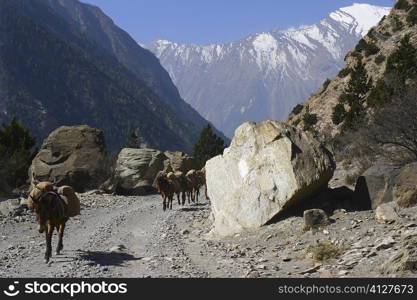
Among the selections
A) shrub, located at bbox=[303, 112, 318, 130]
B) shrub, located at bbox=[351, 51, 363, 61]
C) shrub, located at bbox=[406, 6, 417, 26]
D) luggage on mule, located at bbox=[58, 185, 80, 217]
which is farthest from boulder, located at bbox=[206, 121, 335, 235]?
shrub, located at bbox=[351, 51, 363, 61]

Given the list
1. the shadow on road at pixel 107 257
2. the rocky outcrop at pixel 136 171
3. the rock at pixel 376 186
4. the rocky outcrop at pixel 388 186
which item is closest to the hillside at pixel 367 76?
the rocky outcrop at pixel 136 171

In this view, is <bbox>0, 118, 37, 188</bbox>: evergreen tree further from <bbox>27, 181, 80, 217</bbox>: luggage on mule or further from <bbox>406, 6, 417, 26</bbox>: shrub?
<bbox>406, 6, 417, 26</bbox>: shrub

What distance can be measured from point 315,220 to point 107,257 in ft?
23.8

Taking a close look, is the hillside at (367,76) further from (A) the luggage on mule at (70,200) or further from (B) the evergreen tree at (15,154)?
(B) the evergreen tree at (15,154)

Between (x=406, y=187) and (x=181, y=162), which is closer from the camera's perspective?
(x=406, y=187)

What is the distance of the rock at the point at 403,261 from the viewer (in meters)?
9.96

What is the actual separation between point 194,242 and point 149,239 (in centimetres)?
199

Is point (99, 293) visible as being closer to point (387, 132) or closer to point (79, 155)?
point (387, 132)

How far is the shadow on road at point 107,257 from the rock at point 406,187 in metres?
9.40

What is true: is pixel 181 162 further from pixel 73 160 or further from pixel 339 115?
pixel 339 115

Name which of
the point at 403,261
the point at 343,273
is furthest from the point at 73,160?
the point at 403,261

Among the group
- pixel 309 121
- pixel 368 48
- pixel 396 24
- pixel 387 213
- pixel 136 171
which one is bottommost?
pixel 387 213

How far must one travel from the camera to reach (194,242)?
18.1 metres

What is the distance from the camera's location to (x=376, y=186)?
17.1m
